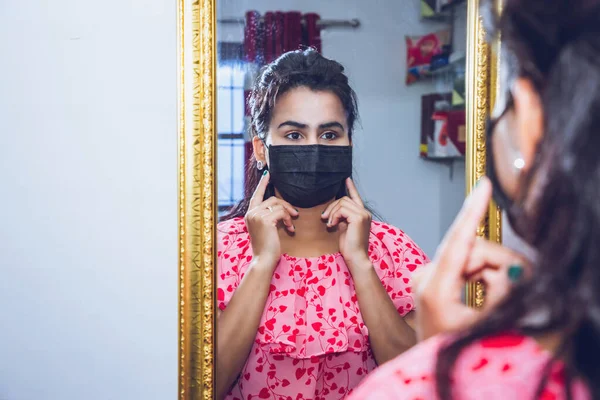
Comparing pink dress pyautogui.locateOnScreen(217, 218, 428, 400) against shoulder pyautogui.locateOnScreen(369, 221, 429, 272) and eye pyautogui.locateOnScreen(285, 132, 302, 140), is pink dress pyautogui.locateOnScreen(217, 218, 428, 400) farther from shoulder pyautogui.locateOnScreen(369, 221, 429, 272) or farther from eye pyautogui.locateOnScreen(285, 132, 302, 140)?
eye pyautogui.locateOnScreen(285, 132, 302, 140)

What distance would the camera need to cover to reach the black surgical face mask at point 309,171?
111 centimetres

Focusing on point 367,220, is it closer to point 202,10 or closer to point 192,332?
point 192,332

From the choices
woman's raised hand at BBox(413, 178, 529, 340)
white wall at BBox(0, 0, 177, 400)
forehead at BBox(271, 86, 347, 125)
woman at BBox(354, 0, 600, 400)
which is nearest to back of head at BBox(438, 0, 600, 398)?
woman at BBox(354, 0, 600, 400)

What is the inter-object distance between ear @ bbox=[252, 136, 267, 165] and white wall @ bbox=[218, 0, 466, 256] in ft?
0.58

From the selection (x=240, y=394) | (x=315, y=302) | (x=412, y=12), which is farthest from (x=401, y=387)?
(x=412, y=12)

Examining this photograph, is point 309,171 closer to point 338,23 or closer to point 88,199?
point 338,23

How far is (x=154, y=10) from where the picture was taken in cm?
124

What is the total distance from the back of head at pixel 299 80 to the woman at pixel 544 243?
1.63ft

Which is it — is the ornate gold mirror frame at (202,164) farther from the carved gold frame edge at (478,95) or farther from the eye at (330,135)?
the eye at (330,135)

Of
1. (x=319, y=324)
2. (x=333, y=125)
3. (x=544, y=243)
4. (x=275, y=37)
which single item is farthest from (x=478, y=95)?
(x=544, y=243)

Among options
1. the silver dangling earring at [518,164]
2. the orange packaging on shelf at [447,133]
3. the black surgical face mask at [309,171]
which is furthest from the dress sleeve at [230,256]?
the silver dangling earring at [518,164]

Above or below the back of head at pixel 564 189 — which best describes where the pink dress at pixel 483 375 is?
below

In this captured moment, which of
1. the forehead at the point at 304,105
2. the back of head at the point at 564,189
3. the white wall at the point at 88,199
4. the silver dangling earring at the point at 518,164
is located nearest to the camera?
the back of head at the point at 564,189

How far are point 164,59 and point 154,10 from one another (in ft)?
0.34
